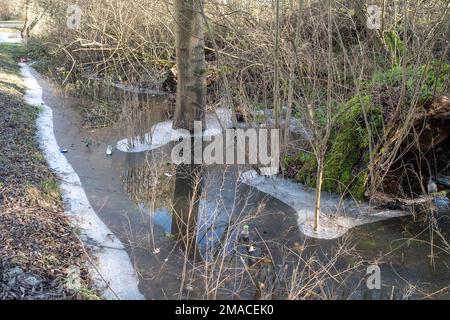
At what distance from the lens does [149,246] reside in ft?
16.0

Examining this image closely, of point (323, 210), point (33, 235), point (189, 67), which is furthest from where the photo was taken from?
point (189, 67)

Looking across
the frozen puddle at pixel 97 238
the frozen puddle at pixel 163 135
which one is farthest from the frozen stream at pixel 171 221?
the frozen puddle at pixel 163 135

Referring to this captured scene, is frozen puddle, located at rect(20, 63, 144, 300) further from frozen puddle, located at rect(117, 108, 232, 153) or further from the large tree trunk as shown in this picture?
the large tree trunk

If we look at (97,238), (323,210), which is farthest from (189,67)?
(97,238)

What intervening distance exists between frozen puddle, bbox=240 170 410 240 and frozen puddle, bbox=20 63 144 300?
2176 millimetres

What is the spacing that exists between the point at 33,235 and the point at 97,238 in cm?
70

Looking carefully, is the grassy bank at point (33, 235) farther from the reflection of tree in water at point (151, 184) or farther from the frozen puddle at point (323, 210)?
the frozen puddle at point (323, 210)

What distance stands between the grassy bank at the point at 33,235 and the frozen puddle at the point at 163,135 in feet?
5.11

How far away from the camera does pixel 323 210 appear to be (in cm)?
588

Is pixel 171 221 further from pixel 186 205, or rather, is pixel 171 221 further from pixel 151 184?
pixel 151 184

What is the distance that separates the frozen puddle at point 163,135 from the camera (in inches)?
318

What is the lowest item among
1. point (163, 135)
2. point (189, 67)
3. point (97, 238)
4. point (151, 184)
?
point (97, 238)
